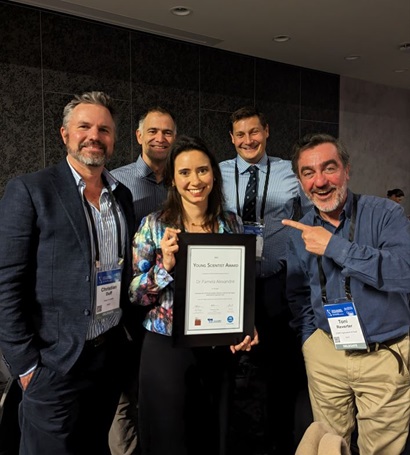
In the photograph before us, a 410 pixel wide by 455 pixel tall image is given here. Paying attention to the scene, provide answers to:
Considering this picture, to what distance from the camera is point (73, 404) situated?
1.63 m

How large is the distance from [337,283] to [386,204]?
361 mm

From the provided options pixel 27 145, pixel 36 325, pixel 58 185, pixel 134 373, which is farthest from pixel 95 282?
pixel 27 145

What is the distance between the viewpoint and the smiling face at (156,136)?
267cm

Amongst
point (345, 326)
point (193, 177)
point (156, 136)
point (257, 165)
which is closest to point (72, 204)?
point (193, 177)

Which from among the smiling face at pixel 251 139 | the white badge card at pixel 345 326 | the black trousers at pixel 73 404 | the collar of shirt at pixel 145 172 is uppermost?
the smiling face at pixel 251 139

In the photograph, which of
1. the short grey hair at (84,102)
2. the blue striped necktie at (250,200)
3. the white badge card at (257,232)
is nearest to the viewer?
the short grey hair at (84,102)

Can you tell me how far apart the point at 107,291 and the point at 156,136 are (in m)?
1.32

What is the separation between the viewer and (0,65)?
12.5 feet

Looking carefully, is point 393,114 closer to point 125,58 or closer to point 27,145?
point 125,58

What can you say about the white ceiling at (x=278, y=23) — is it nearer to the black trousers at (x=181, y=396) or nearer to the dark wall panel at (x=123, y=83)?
the dark wall panel at (x=123, y=83)

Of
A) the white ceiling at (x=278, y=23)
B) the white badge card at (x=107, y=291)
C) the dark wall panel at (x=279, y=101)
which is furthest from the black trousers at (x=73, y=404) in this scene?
the dark wall panel at (x=279, y=101)

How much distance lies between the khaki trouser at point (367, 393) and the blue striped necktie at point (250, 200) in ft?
3.25

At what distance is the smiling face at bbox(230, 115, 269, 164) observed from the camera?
2.75m

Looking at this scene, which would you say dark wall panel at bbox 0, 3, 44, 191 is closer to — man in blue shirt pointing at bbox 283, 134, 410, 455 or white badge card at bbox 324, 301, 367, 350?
man in blue shirt pointing at bbox 283, 134, 410, 455
